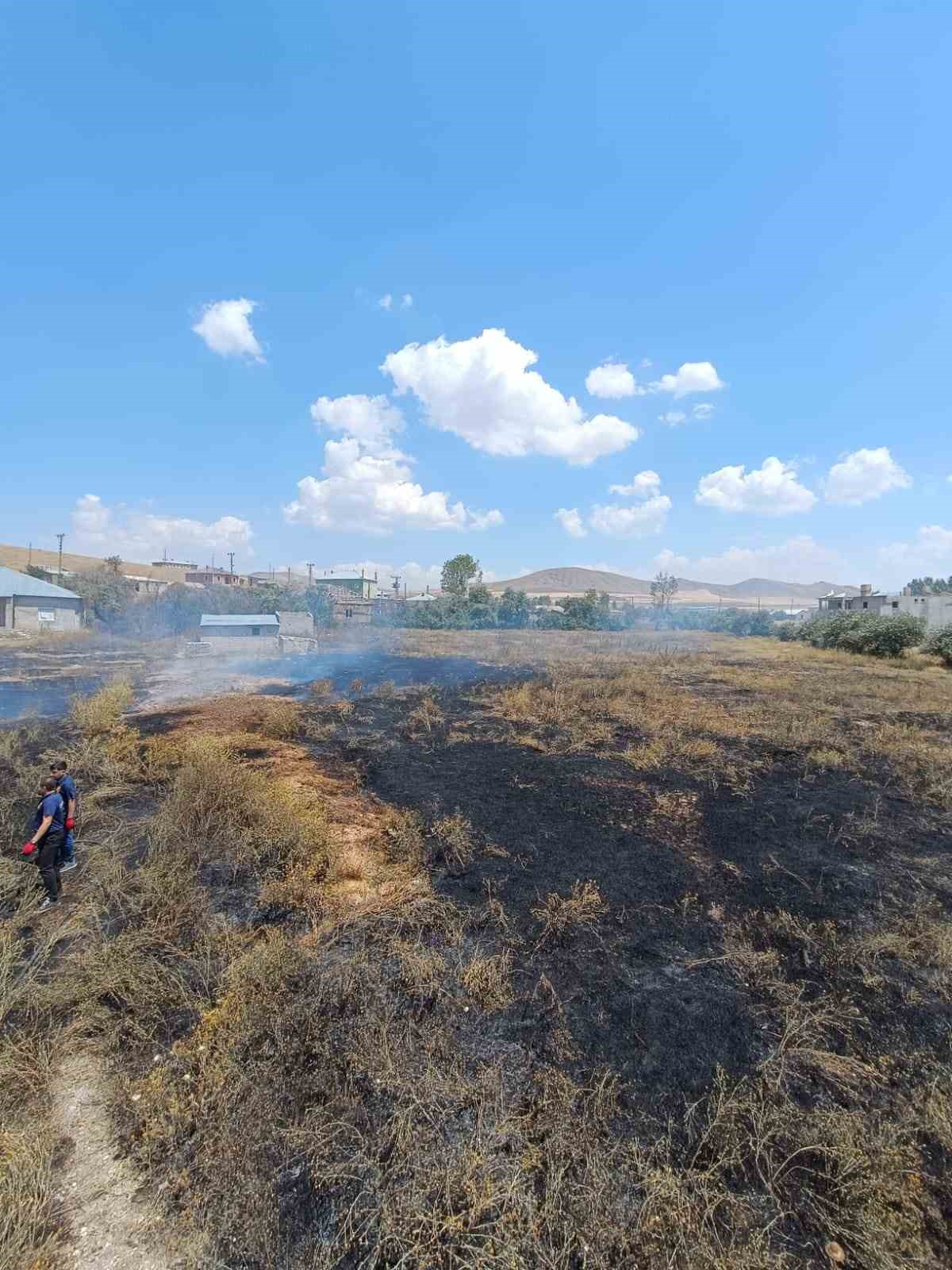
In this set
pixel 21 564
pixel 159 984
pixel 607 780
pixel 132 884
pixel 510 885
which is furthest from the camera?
pixel 21 564

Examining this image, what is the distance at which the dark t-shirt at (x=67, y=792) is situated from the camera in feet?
15.7

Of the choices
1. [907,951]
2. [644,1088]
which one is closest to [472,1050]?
[644,1088]

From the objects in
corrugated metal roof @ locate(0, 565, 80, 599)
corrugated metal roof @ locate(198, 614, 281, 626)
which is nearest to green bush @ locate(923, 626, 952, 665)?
corrugated metal roof @ locate(198, 614, 281, 626)

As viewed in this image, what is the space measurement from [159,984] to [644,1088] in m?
3.30

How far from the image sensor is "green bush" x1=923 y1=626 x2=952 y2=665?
23.1m

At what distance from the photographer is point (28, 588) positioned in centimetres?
3459

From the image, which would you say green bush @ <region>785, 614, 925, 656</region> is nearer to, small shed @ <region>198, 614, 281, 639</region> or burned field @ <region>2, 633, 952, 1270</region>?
burned field @ <region>2, 633, 952, 1270</region>

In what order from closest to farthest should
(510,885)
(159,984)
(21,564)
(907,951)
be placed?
(159,984) → (907,951) → (510,885) → (21,564)

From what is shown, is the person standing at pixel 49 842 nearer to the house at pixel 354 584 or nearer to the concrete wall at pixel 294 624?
the concrete wall at pixel 294 624

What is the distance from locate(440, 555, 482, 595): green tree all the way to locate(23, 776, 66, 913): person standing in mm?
59748

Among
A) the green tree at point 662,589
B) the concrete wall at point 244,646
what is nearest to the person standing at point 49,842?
the concrete wall at point 244,646

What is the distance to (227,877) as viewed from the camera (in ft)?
17.0

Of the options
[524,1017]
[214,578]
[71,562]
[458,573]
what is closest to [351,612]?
[458,573]

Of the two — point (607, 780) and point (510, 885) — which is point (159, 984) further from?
point (607, 780)
